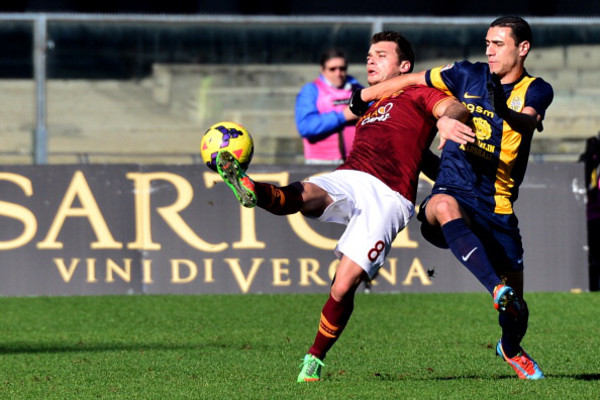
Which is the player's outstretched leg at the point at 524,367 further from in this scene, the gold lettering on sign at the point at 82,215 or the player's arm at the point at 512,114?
the gold lettering on sign at the point at 82,215

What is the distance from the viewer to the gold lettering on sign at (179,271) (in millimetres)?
10492

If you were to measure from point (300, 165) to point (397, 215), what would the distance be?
4.56 m

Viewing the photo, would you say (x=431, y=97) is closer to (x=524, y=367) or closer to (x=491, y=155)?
(x=491, y=155)

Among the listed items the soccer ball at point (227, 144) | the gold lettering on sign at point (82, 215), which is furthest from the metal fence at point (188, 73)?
the soccer ball at point (227, 144)

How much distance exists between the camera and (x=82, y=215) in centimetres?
1043

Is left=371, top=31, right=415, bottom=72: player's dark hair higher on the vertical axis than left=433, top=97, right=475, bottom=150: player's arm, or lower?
higher

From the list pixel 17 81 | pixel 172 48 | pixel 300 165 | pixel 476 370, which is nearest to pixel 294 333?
pixel 476 370

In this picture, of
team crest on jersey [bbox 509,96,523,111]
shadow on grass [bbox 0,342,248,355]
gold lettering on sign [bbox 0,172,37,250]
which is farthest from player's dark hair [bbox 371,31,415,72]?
gold lettering on sign [bbox 0,172,37,250]

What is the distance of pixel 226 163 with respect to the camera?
5480 mm

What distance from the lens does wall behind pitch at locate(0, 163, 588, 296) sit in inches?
410

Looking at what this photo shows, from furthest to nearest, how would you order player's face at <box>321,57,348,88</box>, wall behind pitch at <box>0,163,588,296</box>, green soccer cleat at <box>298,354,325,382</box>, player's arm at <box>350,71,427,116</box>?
wall behind pitch at <box>0,163,588,296</box>, player's face at <box>321,57,348,88</box>, player's arm at <box>350,71,427,116</box>, green soccer cleat at <box>298,354,325,382</box>

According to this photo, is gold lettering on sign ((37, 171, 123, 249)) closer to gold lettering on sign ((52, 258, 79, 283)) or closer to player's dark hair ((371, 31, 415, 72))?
gold lettering on sign ((52, 258, 79, 283))

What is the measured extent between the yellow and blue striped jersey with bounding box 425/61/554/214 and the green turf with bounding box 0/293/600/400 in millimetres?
951

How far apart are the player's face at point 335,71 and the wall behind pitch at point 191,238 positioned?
2.57ft
